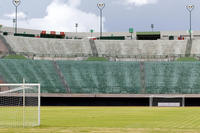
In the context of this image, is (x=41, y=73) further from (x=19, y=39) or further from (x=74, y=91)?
(x=19, y=39)

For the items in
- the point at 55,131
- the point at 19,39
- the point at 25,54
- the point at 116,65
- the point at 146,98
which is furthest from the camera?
the point at 19,39

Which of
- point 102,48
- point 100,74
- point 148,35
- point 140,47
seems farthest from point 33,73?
point 148,35

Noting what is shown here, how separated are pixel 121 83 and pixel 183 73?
12407mm

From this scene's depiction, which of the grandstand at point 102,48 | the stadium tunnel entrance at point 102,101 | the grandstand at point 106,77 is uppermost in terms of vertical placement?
the grandstand at point 102,48

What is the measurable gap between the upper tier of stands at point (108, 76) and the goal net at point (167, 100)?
244cm

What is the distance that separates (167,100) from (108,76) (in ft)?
Result: 42.6

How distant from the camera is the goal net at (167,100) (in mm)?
72562

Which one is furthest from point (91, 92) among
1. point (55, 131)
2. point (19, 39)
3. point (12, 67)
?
point (55, 131)

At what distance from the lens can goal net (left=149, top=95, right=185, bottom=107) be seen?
72.6 m

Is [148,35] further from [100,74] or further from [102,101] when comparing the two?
[102,101]

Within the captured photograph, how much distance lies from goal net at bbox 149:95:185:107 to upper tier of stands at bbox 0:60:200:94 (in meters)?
2.44

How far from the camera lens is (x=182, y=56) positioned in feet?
305

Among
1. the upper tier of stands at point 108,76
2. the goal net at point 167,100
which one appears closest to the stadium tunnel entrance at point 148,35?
the upper tier of stands at point 108,76

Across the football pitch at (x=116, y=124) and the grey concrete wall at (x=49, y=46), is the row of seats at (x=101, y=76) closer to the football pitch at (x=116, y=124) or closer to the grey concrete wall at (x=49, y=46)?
the grey concrete wall at (x=49, y=46)
